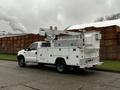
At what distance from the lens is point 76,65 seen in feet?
38.4

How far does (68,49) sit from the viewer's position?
12125 mm

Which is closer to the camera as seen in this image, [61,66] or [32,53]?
[61,66]

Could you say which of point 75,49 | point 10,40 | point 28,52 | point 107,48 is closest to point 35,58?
point 28,52

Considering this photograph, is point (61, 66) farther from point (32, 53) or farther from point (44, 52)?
point (32, 53)

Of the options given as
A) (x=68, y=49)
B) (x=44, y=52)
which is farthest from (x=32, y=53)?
(x=68, y=49)

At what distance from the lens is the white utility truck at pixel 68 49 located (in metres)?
11.8

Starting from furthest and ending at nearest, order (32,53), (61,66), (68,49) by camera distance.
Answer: (32,53), (61,66), (68,49)

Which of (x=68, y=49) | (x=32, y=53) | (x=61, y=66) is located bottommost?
(x=61, y=66)

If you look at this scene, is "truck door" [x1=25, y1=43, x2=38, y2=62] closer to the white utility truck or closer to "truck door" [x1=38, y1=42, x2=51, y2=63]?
the white utility truck

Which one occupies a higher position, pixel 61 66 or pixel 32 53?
pixel 32 53

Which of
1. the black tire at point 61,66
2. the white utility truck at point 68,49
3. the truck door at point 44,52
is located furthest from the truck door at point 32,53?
the black tire at point 61,66

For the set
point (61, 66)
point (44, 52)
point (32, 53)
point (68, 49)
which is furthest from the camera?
point (32, 53)

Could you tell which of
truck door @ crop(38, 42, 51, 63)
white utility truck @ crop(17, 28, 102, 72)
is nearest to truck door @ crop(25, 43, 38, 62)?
white utility truck @ crop(17, 28, 102, 72)

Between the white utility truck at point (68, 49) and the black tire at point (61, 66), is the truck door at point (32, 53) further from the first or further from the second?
the black tire at point (61, 66)
